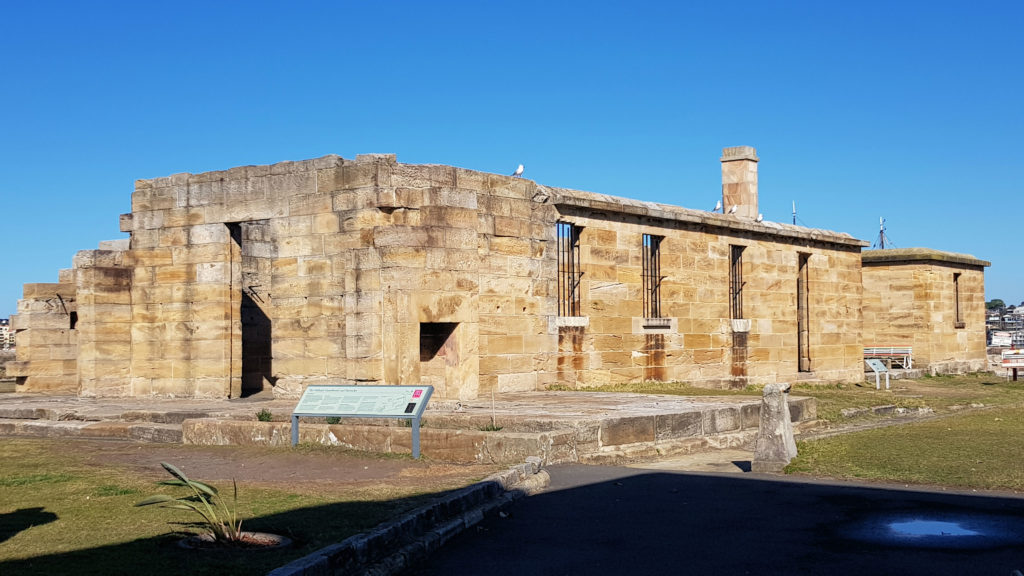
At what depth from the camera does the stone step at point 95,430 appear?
12805 mm

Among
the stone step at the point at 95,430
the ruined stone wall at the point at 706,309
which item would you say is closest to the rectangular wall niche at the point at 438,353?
the ruined stone wall at the point at 706,309

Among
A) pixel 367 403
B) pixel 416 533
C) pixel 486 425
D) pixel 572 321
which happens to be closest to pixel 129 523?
pixel 416 533

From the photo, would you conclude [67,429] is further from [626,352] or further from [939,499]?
[939,499]

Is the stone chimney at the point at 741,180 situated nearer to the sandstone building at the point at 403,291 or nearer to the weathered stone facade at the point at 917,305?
the sandstone building at the point at 403,291

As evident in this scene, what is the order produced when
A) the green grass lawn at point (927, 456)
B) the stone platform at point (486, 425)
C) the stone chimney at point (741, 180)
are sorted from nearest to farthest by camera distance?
the green grass lawn at point (927, 456)
the stone platform at point (486, 425)
the stone chimney at point (741, 180)

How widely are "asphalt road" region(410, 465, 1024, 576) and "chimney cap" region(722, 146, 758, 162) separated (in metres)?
14.6

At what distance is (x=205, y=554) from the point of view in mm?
6000

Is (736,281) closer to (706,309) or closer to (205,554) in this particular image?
(706,309)

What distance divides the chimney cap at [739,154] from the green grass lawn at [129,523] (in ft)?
55.0

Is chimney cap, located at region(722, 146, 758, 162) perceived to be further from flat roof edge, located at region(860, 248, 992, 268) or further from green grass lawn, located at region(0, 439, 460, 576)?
green grass lawn, located at region(0, 439, 460, 576)

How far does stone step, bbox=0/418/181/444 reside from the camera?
12.8m

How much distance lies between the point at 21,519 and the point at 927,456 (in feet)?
29.1

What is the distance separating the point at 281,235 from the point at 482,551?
990 cm

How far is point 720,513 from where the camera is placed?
8016 millimetres
